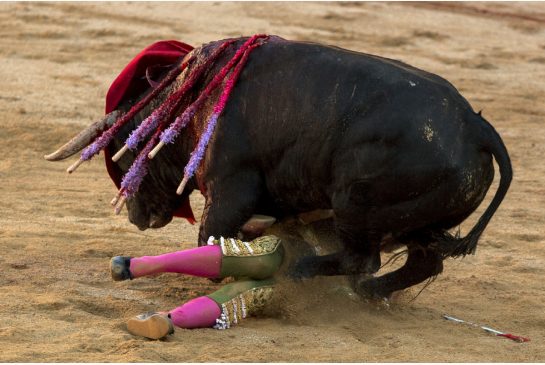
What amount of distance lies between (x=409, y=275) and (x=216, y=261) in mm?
926

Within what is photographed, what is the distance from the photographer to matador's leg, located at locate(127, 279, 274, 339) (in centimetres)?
548

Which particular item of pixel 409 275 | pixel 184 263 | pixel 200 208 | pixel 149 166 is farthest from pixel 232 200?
pixel 200 208

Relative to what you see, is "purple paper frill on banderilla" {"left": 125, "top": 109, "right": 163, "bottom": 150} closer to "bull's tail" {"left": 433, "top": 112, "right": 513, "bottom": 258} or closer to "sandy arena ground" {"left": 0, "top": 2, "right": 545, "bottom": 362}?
"sandy arena ground" {"left": 0, "top": 2, "right": 545, "bottom": 362}

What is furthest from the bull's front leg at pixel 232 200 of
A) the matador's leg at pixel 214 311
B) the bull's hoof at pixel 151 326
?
the bull's hoof at pixel 151 326

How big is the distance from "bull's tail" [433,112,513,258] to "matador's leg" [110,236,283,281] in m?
0.78

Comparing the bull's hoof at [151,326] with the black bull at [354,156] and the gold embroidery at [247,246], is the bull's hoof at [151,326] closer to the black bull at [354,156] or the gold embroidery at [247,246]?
the gold embroidery at [247,246]

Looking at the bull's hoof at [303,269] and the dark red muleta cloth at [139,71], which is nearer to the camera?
the bull's hoof at [303,269]

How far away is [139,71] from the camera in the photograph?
22.3 ft

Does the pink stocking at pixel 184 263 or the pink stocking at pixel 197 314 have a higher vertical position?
the pink stocking at pixel 184 263

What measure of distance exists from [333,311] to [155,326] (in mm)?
1121

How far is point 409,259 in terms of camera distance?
6227mm

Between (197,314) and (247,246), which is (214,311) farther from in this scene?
(247,246)

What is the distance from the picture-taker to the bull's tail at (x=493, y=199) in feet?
18.8

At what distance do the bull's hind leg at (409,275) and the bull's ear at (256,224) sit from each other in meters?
0.56
